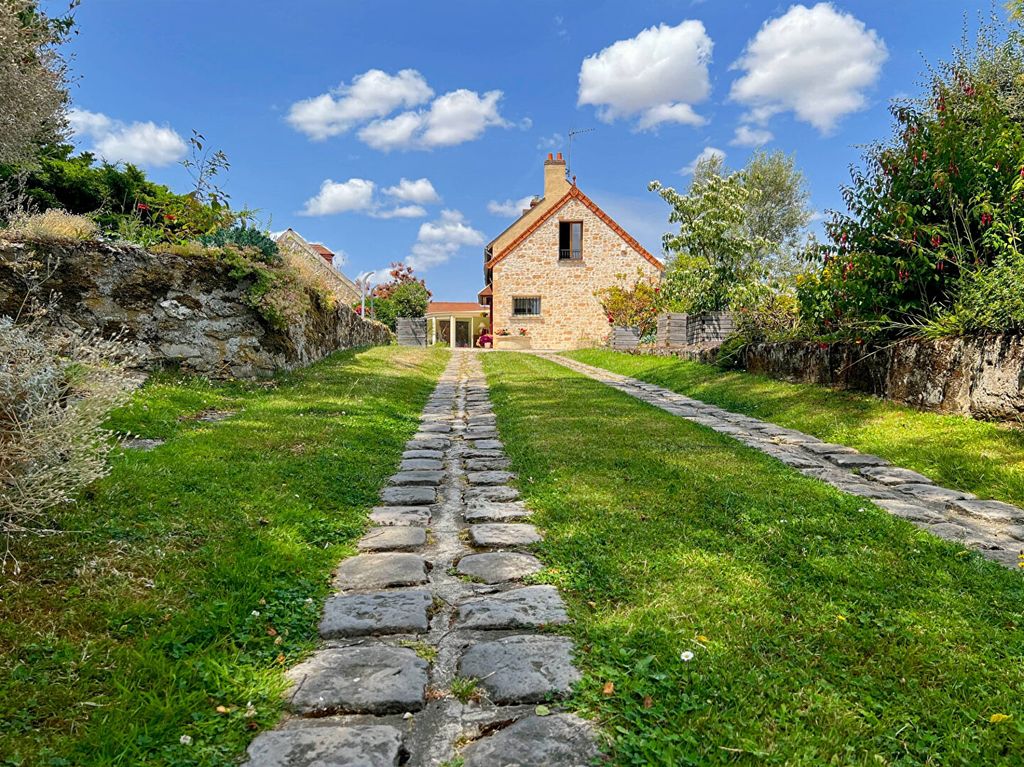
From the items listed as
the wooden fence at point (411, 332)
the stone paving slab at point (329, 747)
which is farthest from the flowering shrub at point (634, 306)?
the stone paving slab at point (329, 747)

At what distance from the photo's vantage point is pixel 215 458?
13.6 feet

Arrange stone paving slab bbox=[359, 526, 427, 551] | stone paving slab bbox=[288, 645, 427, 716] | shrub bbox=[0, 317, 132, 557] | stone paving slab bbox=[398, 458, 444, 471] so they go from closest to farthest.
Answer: stone paving slab bbox=[288, 645, 427, 716] → shrub bbox=[0, 317, 132, 557] → stone paving slab bbox=[359, 526, 427, 551] → stone paving slab bbox=[398, 458, 444, 471]

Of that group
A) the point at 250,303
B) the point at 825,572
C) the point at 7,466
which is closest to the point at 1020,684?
the point at 825,572

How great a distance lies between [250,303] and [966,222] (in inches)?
334

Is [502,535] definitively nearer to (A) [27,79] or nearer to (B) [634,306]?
(A) [27,79]

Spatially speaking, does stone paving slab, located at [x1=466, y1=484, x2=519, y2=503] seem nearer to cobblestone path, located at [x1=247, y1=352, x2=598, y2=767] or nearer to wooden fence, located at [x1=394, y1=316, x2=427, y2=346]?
cobblestone path, located at [x1=247, y1=352, x2=598, y2=767]

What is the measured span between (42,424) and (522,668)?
7.33ft

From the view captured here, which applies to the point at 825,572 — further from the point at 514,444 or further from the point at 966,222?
the point at 966,222

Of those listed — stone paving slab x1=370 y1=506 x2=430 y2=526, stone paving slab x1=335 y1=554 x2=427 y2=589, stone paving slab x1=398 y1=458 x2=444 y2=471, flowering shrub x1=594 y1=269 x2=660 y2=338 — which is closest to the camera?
stone paving slab x1=335 y1=554 x2=427 y2=589

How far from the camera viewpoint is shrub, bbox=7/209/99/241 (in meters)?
6.61

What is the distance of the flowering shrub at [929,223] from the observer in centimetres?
646

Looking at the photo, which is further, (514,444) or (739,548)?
(514,444)

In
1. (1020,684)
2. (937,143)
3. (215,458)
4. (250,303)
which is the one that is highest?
(937,143)

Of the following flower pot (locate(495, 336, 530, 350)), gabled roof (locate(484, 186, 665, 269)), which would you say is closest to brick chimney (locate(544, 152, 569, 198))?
gabled roof (locate(484, 186, 665, 269))
